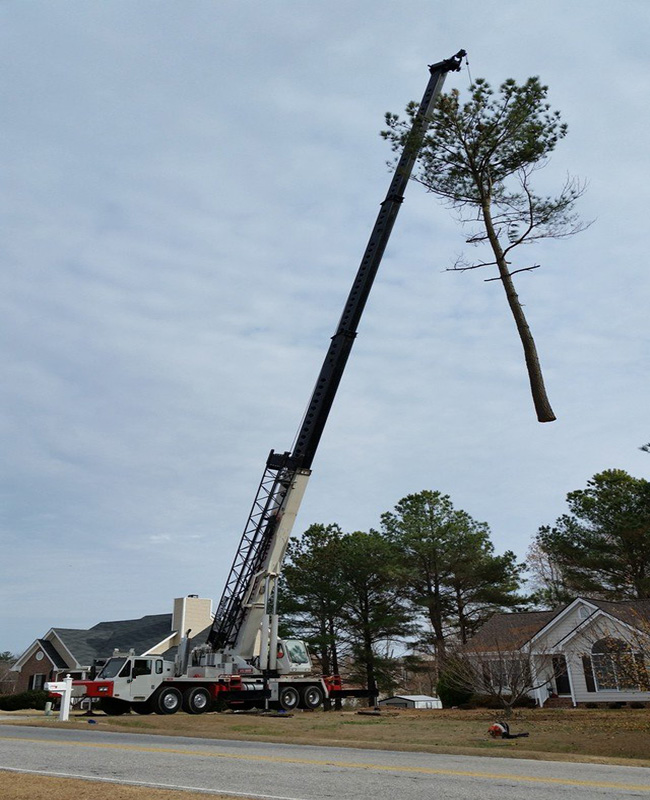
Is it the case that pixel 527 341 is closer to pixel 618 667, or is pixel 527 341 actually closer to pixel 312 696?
pixel 618 667

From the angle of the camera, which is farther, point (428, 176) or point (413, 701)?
point (413, 701)

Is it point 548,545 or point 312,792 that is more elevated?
point 548,545

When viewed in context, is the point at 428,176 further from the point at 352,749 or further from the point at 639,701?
the point at 639,701

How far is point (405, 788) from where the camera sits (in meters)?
8.82

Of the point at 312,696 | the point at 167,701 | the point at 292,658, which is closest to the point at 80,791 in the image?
the point at 167,701

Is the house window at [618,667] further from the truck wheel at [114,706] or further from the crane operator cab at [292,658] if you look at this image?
the truck wheel at [114,706]

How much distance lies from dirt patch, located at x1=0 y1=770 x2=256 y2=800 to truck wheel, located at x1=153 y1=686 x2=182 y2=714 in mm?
16705

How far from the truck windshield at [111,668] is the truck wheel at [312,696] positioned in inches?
269

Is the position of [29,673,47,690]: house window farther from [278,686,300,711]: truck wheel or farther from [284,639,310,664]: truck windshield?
[278,686,300,711]: truck wheel

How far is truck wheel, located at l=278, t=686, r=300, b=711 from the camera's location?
86.2 feet

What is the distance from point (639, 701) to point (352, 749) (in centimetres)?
2030

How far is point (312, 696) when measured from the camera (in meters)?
27.2

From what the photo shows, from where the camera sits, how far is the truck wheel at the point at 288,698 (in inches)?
1034

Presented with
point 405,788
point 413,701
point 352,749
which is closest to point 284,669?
point 352,749
